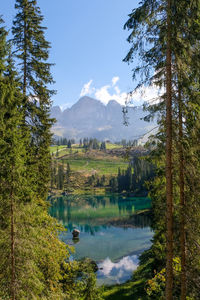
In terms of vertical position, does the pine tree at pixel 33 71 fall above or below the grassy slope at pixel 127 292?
above

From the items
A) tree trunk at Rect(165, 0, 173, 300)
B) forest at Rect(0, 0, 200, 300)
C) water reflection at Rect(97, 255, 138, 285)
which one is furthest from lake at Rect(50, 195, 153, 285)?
tree trunk at Rect(165, 0, 173, 300)

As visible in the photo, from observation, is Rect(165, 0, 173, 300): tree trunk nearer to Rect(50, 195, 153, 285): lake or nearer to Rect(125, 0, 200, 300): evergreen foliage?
Rect(125, 0, 200, 300): evergreen foliage

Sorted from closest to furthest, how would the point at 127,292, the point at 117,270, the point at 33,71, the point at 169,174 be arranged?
1. the point at 169,174
2. the point at 33,71
3. the point at 127,292
4. the point at 117,270

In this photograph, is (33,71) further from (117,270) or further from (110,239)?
(110,239)

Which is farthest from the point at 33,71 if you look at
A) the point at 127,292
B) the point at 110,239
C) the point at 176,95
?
the point at 110,239

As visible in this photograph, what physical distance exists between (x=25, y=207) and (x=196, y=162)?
284 inches

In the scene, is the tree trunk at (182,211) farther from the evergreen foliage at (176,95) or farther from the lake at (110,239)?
the lake at (110,239)

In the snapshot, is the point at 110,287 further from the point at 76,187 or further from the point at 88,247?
the point at 76,187

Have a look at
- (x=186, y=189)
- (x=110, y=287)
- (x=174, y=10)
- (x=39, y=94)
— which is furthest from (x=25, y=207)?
(x=110, y=287)

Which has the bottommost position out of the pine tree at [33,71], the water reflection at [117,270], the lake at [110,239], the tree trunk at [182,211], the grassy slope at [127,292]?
the lake at [110,239]

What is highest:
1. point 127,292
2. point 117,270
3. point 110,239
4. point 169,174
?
point 169,174

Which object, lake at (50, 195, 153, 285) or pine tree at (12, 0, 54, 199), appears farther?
lake at (50, 195, 153, 285)

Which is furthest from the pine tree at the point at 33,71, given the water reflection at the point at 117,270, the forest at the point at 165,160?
the water reflection at the point at 117,270

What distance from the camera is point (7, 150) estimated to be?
377 inches
